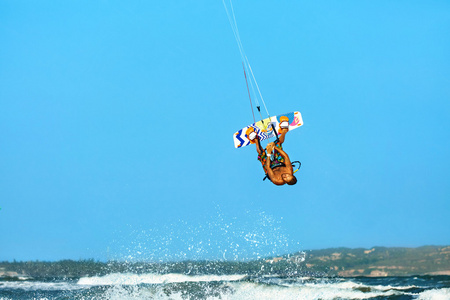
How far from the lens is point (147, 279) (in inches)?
868

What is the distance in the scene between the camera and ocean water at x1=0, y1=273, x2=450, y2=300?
56.9 feet

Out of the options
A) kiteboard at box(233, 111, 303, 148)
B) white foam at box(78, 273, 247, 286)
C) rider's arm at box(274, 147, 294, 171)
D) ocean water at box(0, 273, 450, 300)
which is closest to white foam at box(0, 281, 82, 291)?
ocean water at box(0, 273, 450, 300)

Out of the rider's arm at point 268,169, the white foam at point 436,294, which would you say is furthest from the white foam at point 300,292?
the rider's arm at point 268,169

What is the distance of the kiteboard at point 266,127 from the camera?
15469 millimetres

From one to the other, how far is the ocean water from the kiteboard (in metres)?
5.29

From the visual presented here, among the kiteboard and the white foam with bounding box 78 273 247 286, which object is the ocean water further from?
the kiteboard

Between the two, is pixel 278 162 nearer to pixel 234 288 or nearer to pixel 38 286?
pixel 234 288

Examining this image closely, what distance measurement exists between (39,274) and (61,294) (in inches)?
307

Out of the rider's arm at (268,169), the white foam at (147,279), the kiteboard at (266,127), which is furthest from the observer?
the white foam at (147,279)

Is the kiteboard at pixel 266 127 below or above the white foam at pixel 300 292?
above

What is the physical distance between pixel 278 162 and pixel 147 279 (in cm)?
984

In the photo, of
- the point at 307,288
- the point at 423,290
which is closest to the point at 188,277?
the point at 307,288

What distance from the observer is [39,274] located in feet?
89.8

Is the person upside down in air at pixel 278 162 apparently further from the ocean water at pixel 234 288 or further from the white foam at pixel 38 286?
the white foam at pixel 38 286
